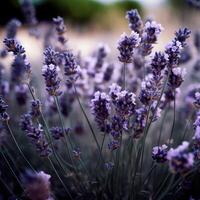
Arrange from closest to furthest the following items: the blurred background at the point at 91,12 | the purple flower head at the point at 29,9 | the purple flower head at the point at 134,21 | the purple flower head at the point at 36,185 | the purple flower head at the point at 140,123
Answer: the purple flower head at the point at 36,185 < the purple flower head at the point at 140,123 < the purple flower head at the point at 134,21 < the purple flower head at the point at 29,9 < the blurred background at the point at 91,12

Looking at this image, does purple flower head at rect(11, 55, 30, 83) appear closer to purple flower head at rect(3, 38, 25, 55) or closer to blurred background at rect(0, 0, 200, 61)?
purple flower head at rect(3, 38, 25, 55)

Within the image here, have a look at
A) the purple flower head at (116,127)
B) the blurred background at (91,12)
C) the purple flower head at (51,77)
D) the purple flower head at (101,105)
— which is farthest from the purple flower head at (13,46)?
the blurred background at (91,12)

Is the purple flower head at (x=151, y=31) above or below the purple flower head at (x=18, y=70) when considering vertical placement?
below

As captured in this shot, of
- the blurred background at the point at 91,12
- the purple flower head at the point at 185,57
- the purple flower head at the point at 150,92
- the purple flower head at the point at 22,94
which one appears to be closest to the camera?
the purple flower head at the point at 150,92

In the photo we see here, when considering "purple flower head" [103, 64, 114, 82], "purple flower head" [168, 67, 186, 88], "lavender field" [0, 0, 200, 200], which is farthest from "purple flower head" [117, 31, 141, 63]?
"purple flower head" [103, 64, 114, 82]

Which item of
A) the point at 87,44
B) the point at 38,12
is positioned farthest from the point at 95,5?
the point at 87,44

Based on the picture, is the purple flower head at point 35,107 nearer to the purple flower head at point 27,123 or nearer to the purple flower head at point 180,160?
the purple flower head at point 27,123

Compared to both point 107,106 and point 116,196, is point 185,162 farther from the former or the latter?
point 116,196
